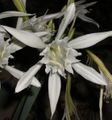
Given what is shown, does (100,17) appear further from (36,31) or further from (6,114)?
(36,31)

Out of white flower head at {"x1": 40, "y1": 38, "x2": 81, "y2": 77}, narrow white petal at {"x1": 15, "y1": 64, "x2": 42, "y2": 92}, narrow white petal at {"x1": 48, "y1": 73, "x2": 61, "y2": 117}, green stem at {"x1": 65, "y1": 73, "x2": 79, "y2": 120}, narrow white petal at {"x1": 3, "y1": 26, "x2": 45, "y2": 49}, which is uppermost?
narrow white petal at {"x1": 3, "y1": 26, "x2": 45, "y2": 49}

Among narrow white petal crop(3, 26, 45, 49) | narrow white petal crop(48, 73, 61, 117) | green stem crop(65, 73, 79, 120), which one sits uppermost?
narrow white petal crop(3, 26, 45, 49)

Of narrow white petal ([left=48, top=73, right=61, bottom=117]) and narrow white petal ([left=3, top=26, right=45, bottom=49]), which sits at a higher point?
narrow white petal ([left=3, top=26, right=45, bottom=49])

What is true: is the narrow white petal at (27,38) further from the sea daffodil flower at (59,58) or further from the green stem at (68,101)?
the green stem at (68,101)

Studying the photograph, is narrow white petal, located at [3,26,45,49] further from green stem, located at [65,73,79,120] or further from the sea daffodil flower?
green stem, located at [65,73,79,120]

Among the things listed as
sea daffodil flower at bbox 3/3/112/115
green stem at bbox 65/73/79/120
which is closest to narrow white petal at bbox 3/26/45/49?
sea daffodil flower at bbox 3/3/112/115

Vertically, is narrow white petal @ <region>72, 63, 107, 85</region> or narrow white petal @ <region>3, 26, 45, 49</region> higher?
narrow white petal @ <region>3, 26, 45, 49</region>

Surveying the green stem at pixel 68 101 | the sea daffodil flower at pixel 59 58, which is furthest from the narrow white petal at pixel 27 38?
the green stem at pixel 68 101

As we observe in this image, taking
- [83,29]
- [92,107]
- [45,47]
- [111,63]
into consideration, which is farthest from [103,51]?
[45,47]

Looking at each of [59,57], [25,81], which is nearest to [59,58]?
[59,57]
